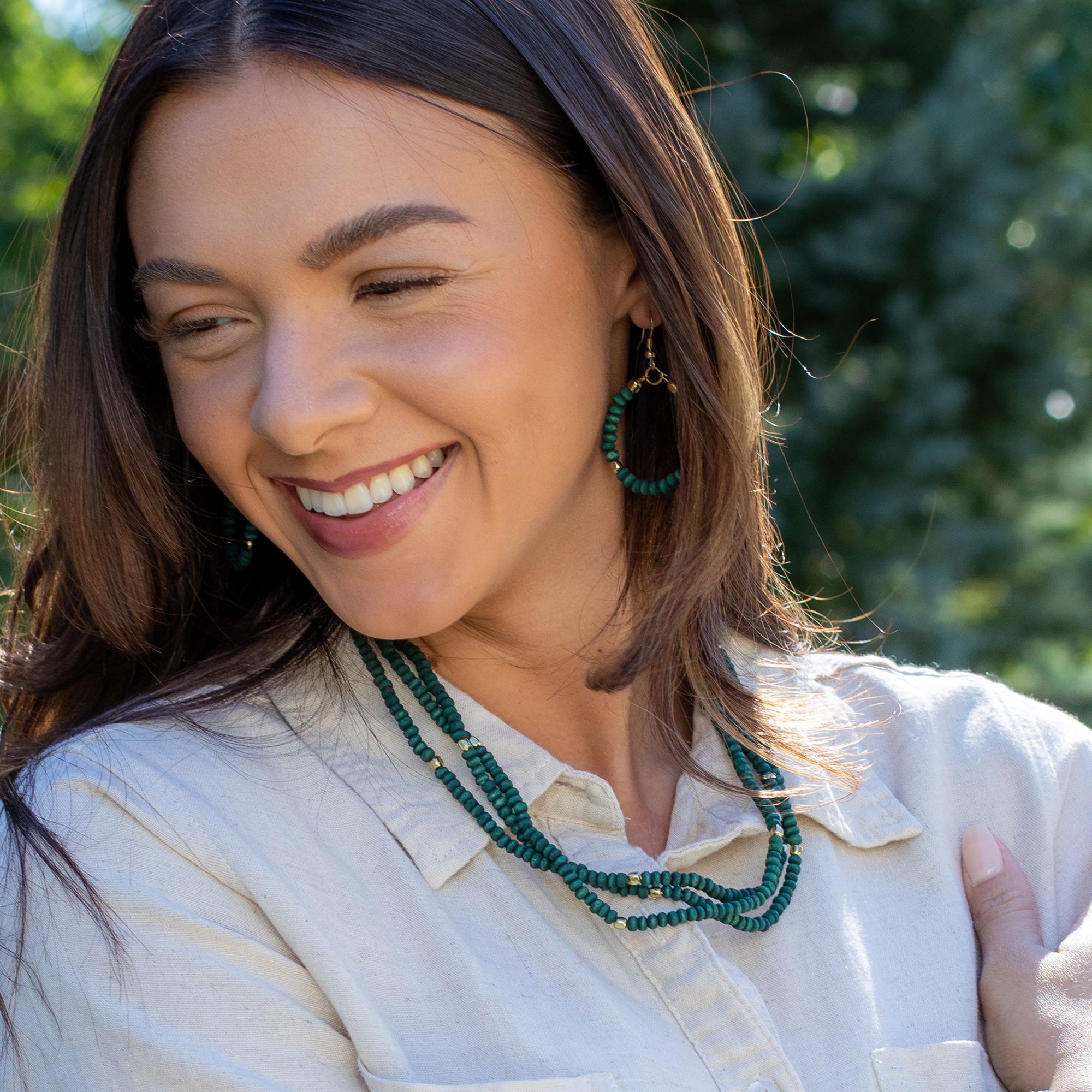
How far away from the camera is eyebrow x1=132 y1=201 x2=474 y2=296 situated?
5.61 feet

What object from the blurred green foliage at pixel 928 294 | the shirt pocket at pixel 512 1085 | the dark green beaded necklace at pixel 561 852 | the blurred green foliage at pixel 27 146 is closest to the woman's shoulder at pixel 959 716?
the dark green beaded necklace at pixel 561 852

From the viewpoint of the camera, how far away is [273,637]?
81.0 inches

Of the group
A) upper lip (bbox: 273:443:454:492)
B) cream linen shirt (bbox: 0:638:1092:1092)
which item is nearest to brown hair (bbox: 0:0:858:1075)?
cream linen shirt (bbox: 0:638:1092:1092)

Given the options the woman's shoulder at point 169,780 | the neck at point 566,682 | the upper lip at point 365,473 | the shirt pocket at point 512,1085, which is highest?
the upper lip at point 365,473

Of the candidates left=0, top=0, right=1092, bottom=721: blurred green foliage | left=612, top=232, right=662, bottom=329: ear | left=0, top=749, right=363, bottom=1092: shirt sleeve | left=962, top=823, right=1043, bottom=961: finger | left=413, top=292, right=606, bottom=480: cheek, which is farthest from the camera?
left=0, top=0, right=1092, bottom=721: blurred green foliage

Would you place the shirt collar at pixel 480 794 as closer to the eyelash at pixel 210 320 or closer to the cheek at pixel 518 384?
the cheek at pixel 518 384

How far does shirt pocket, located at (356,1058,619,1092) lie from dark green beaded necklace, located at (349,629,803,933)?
24 cm

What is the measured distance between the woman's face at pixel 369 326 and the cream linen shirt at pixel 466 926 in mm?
270

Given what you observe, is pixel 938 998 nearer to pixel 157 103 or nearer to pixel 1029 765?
pixel 1029 765

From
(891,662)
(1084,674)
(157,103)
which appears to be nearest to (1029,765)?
(891,662)

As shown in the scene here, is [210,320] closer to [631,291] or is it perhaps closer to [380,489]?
[380,489]

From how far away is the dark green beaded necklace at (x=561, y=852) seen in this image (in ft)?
6.10

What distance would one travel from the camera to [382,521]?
185cm

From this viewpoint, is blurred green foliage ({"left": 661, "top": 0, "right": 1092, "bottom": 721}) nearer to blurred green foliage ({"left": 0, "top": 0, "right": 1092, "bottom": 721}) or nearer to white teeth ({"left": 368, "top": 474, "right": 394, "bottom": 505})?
blurred green foliage ({"left": 0, "top": 0, "right": 1092, "bottom": 721})
